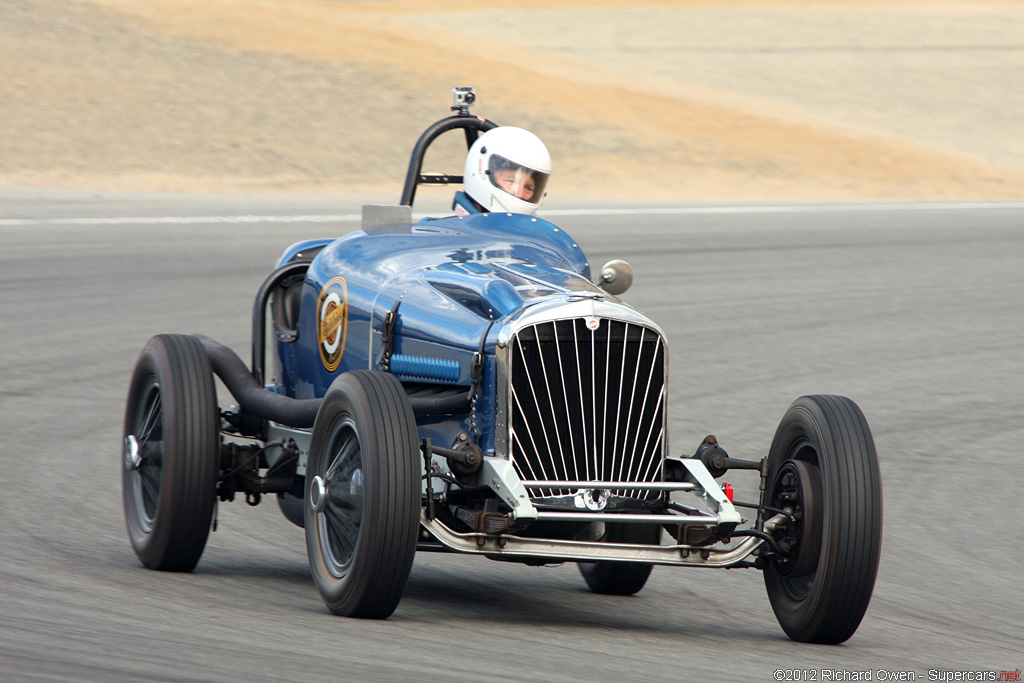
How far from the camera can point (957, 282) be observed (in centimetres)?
1948

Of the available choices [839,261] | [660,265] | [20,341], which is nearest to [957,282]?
[839,261]

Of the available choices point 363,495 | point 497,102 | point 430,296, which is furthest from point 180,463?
point 497,102

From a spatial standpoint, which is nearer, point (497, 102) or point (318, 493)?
point (318, 493)

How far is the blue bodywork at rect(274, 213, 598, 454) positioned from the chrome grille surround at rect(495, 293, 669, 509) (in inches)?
4.9

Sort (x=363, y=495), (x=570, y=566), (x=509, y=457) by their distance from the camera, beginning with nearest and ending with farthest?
(x=363, y=495) → (x=509, y=457) → (x=570, y=566)

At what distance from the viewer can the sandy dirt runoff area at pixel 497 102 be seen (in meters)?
31.7

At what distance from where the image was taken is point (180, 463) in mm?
6312

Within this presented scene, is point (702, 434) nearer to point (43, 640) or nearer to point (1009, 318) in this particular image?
point (43, 640)

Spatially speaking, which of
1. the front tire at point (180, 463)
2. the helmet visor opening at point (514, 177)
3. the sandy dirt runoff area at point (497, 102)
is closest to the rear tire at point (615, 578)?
the front tire at point (180, 463)

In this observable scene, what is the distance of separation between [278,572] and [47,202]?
1834cm

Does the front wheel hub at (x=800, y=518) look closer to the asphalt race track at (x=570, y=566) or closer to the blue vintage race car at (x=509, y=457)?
the blue vintage race car at (x=509, y=457)

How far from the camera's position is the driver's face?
7293 millimetres

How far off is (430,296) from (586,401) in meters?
0.88

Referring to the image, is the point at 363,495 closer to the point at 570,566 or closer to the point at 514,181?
the point at 514,181
